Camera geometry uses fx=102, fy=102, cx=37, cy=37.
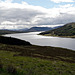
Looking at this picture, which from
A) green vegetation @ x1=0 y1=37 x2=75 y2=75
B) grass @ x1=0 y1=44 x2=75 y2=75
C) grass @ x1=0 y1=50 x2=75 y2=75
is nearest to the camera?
grass @ x1=0 y1=44 x2=75 y2=75

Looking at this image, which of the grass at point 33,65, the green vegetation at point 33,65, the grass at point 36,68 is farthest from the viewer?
the grass at point 36,68

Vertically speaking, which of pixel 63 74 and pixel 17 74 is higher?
pixel 17 74

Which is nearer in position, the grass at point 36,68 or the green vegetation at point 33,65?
the green vegetation at point 33,65

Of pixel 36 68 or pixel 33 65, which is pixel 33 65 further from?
→ pixel 36 68

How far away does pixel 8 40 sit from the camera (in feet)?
286

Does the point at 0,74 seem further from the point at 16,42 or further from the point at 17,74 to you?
the point at 16,42

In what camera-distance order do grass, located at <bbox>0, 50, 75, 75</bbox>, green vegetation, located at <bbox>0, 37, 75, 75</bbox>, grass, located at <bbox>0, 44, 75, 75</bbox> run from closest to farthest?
1. grass, located at <bbox>0, 44, 75, 75</bbox>
2. green vegetation, located at <bbox>0, 37, 75, 75</bbox>
3. grass, located at <bbox>0, 50, 75, 75</bbox>

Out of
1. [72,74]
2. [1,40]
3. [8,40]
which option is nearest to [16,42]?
[8,40]

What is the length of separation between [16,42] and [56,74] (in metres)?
76.1

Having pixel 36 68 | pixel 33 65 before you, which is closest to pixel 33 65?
pixel 33 65

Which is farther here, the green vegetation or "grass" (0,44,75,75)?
the green vegetation

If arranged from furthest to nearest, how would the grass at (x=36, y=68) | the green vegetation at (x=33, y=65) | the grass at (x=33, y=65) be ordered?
the grass at (x=36, y=68) < the green vegetation at (x=33, y=65) < the grass at (x=33, y=65)

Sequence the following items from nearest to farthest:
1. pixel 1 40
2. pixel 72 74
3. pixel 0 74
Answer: pixel 0 74 → pixel 72 74 → pixel 1 40

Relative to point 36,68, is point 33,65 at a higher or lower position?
lower
